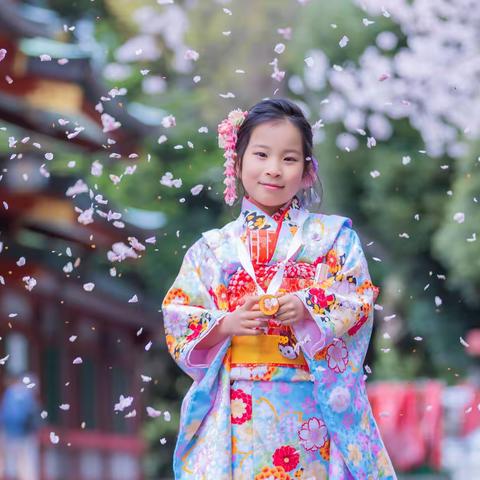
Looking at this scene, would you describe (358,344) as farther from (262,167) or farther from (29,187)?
(29,187)

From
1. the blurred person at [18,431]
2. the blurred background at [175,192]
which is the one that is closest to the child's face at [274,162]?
the blurred background at [175,192]

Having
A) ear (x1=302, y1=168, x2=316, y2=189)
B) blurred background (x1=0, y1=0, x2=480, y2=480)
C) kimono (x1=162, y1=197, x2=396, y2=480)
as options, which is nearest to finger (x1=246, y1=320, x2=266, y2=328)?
kimono (x1=162, y1=197, x2=396, y2=480)

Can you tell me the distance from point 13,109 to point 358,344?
1569 centimetres

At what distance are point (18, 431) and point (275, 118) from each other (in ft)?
46.0

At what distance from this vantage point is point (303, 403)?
500cm

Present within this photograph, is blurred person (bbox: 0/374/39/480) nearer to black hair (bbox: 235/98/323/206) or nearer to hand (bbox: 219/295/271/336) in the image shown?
black hair (bbox: 235/98/323/206)

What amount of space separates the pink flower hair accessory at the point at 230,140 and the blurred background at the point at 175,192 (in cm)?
1136

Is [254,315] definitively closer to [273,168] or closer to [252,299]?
[252,299]

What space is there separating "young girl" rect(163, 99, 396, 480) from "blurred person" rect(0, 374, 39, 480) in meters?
12.6

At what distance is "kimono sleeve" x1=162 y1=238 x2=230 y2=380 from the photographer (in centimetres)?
506

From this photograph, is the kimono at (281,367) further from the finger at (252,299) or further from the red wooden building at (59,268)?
the red wooden building at (59,268)

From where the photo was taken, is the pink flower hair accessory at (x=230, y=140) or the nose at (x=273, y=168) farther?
the pink flower hair accessory at (x=230, y=140)

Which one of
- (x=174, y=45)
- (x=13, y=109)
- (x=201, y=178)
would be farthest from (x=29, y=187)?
(x=174, y=45)

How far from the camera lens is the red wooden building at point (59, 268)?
20.8m
